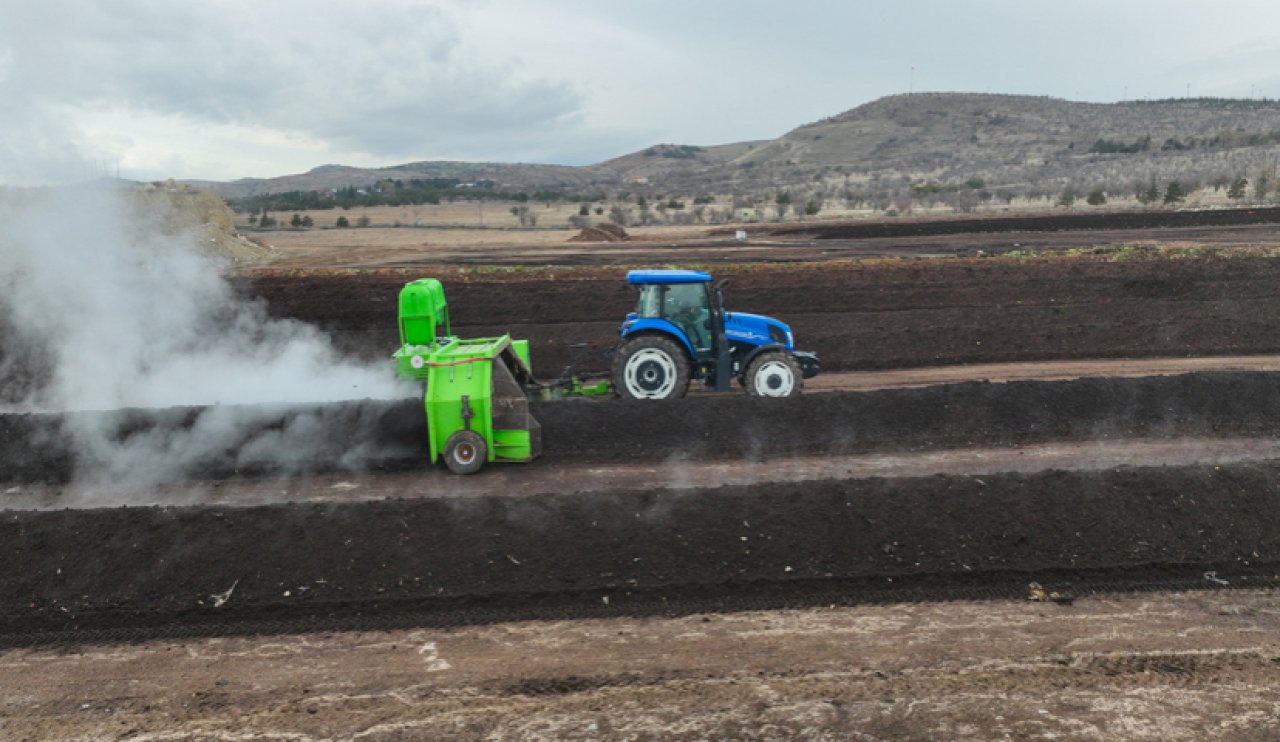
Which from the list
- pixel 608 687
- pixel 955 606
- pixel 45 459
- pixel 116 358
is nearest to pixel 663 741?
pixel 608 687

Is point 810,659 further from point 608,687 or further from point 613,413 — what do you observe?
point 613,413

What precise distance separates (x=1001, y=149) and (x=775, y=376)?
105m

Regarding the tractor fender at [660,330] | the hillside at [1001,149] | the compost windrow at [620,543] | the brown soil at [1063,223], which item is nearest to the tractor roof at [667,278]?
the tractor fender at [660,330]

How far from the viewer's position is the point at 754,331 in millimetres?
13570

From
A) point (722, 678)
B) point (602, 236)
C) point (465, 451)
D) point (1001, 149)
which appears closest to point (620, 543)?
point (722, 678)

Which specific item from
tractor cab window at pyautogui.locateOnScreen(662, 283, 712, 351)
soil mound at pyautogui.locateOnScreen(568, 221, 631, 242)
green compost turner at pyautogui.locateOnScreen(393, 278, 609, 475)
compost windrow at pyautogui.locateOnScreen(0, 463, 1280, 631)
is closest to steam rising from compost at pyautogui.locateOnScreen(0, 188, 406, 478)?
green compost turner at pyautogui.locateOnScreen(393, 278, 609, 475)

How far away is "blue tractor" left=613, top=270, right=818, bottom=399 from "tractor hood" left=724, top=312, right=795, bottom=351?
0.04 metres

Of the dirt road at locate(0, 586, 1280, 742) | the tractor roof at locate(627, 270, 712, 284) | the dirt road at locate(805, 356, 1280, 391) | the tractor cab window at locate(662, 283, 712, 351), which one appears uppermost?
the tractor roof at locate(627, 270, 712, 284)

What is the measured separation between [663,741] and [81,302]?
14.9m

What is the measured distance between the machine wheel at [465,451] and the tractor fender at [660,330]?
3.15 meters

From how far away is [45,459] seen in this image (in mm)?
11805

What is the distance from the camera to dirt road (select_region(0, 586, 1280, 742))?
6.14m

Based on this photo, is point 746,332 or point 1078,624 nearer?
point 1078,624

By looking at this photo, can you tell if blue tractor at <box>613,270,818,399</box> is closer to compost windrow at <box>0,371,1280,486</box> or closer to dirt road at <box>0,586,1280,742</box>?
compost windrow at <box>0,371,1280,486</box>
